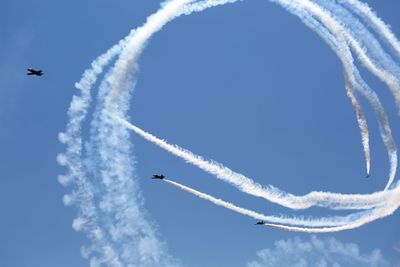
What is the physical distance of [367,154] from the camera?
54500mm

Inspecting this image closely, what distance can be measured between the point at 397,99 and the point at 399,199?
1001 cm

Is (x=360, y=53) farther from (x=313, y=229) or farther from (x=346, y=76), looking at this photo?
(x=313, y=229)

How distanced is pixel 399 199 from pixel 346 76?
13396 millimetres

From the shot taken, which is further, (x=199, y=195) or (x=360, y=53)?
(x=199, y=195)

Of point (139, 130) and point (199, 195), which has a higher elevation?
point (139, 130)

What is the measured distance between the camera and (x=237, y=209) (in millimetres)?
59781

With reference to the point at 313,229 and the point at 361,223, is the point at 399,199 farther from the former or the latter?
the point at 313,229

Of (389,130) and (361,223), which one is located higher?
(389,130)

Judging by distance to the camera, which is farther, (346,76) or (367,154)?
(367,154)

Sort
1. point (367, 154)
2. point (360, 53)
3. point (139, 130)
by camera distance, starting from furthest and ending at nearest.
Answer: point (139, 130), point (367, 154), point (360, 53)

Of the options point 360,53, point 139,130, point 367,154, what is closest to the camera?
point 360,53

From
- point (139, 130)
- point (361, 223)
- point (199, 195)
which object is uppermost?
point (139, 130)

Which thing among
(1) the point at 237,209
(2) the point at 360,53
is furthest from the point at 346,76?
(1) the point at 237,209

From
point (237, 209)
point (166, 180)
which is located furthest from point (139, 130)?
point (237, 209)
